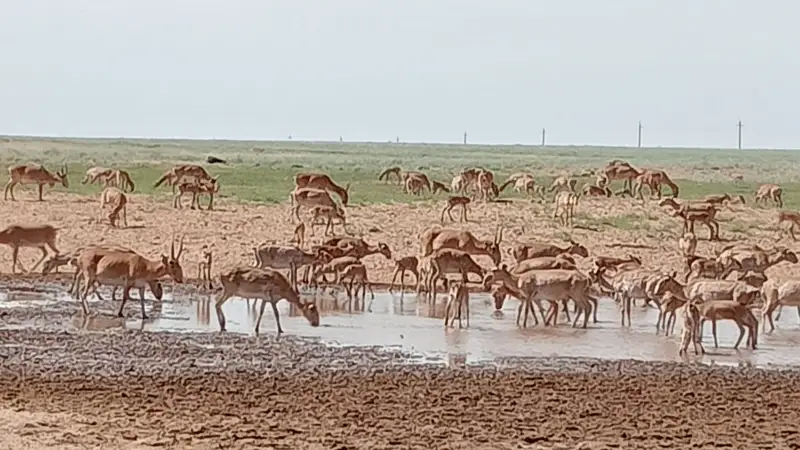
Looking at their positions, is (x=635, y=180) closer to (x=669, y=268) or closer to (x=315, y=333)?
(x=669, y=268)

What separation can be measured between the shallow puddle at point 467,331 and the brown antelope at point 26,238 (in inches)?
129

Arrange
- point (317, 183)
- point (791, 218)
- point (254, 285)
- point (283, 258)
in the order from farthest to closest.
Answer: point (317, 183) < point (791, 218) < point (283, 258) < point (254, 285)

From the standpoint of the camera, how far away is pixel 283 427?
10180 millimetres

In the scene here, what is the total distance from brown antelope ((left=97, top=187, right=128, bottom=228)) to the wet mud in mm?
9389

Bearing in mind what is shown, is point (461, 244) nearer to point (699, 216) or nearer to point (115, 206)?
point (699, 216)

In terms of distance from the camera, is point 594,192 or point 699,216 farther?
point 594,192

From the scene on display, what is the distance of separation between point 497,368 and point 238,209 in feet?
60.9

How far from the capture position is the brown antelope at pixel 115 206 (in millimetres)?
27389

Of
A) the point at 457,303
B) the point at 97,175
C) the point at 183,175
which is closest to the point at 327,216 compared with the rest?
the point at 183,175

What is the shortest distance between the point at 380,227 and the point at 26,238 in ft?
30.2

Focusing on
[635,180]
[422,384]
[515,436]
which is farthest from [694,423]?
[635,180]

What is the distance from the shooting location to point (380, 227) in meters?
29.3

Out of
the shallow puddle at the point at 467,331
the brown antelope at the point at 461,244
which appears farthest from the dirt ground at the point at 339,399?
the brown antelope at the point at 461,244

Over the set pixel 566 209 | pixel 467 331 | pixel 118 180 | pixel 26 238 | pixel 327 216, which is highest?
pixel 118 180
